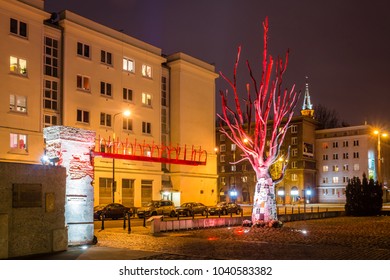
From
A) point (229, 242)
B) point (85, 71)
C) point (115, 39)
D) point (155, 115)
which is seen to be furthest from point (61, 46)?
point (229, 242)

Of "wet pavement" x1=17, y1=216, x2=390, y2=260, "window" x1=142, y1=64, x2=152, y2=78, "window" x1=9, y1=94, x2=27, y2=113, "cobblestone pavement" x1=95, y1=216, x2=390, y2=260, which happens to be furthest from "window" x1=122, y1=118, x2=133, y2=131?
"wet pavement" x1=17, y1=216, x2=390, y2=260

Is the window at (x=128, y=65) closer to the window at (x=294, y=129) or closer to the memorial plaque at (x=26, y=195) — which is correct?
the memorial plaque at (x=26, y=195)

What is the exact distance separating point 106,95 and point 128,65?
5310mm

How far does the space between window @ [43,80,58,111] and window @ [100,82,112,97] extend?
5094 millimetres

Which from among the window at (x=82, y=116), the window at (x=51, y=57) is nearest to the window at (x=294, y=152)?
the window at (x=82, y=116)

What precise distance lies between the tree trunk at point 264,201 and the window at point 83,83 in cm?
2839

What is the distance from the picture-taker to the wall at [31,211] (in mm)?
14695

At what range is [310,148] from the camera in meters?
107

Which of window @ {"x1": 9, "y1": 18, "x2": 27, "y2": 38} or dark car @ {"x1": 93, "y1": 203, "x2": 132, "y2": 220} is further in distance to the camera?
window @ {"x1": 9, "y1": 18, "x2": 27, "y2": 38}

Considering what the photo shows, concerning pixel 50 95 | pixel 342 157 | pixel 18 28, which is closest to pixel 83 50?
pixel 50 95

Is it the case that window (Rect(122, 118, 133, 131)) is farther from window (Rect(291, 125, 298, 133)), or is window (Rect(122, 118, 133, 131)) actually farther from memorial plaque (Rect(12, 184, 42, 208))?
window (Rect(291, 125, 298, 133))

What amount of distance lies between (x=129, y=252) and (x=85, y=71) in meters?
36.6

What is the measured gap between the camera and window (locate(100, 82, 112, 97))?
51.9m

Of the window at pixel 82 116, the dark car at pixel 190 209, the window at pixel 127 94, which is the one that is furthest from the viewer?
the window at pixel 127 94
